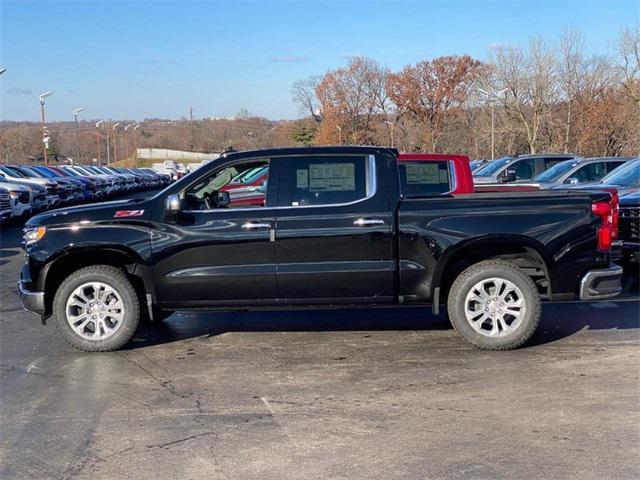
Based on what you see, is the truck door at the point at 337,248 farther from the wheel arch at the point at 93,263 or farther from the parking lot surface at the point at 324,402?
the wheel arch at the point at 93,263

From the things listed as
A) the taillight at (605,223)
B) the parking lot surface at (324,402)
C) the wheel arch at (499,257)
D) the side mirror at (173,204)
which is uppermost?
the side mirror at (173,204)

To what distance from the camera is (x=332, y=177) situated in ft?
22.7

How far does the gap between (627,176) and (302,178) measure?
7.38m

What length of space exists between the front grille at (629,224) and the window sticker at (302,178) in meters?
5.19

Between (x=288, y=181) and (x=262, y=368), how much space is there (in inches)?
71.0

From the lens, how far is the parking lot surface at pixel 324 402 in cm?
435

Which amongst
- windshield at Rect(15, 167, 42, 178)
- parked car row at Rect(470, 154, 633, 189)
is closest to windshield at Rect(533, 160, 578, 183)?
parked car row at Rect(470, 154, 633, 189)

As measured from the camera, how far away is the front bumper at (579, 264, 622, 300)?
22.1ft

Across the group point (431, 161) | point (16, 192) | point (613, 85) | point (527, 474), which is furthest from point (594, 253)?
point (613, 85)

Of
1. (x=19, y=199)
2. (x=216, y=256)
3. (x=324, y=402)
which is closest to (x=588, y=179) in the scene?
(x=216, y=256)

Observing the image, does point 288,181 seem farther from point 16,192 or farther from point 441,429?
point 16,192

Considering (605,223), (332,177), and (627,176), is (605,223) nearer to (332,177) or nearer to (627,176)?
(332,177)

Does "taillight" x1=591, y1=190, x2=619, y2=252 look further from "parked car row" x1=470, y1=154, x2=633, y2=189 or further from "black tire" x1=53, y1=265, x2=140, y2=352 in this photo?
"parked car row" x1=470, y1=154, x2=633, y2=189

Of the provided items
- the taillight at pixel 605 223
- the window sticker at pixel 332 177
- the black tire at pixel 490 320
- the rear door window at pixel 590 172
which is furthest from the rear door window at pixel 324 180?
the rear door window at pixel 590 172
